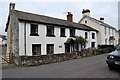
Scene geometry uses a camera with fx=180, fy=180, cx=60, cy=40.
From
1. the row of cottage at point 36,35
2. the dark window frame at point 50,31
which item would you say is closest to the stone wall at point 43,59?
the row of cottage at point 36,35

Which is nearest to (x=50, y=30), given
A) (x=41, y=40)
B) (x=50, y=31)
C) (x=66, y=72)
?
(x=50, y=31)

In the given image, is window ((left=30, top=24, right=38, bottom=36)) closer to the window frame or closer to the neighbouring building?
the neighbouring building

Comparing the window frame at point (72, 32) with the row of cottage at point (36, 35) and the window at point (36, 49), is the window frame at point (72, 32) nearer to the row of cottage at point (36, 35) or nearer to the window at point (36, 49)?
the row of cottage at point (36, 35)

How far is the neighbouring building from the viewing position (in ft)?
67.7

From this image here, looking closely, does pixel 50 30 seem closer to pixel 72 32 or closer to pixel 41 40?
pixel 41 40

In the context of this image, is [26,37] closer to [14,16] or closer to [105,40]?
[14,16]

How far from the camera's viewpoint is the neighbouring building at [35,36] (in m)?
20.6

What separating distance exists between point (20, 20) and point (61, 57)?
628cm

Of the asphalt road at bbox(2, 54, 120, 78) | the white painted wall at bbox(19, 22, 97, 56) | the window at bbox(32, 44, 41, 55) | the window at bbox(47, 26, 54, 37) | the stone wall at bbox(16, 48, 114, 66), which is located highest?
the window at bbox(47, 26, 54, 37)

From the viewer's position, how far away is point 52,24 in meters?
24.6

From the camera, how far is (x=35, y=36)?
22156 mm

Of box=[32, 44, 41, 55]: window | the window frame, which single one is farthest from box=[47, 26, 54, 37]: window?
the window frame

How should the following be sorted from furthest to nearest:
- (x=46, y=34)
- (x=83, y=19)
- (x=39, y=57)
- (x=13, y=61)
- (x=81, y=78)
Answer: (x=83, y=19), (x=46, y=34), (x=13, y=61), (x=39, y=57), (x=81, y=78)

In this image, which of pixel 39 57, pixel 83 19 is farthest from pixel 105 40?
pixel 39 57
